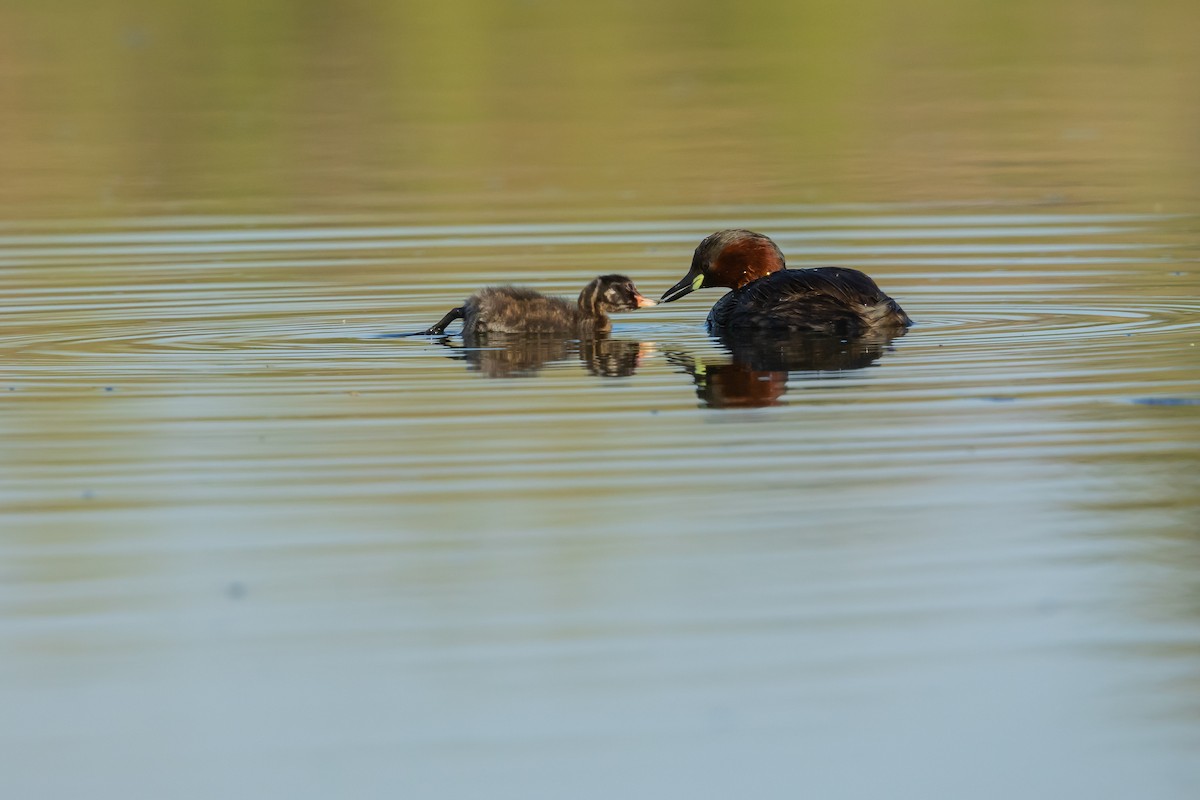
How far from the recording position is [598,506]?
601 centimetres

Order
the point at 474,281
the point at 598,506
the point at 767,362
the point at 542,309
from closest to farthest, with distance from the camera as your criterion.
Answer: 1. the point at 598,506
2. the point at 767,362
3. the point at 542,309
4. the point at 474,281

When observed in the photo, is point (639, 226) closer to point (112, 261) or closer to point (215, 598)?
point (112, 261)

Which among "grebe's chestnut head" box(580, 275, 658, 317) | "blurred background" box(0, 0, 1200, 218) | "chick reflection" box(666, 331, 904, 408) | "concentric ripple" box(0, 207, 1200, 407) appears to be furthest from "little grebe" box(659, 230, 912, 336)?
"blurred background" box(0, 0, 1200, 218)

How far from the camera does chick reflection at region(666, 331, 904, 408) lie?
7.87 m

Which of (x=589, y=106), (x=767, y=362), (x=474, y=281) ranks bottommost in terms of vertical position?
(x=767, y=362)

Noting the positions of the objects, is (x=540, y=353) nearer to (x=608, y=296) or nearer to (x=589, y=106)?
(x=608, y=296)

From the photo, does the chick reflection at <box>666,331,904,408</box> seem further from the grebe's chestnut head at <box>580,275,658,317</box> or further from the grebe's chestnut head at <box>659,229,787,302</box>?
the grebe's chestnut head at <box>659,229,787,302</box>

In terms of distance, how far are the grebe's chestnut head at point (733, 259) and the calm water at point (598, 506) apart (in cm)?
26

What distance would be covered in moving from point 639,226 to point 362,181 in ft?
13.7

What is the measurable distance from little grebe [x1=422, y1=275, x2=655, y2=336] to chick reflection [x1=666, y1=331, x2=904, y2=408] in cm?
55

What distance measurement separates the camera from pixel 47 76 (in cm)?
2711

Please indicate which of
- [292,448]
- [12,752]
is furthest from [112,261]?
[12,752]

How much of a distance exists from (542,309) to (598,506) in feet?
12.7

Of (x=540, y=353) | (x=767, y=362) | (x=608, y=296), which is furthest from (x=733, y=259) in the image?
(x=767, y=362)
